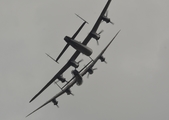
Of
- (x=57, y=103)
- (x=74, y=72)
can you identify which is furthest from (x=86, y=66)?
(x=57, y=103)

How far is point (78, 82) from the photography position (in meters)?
63.8

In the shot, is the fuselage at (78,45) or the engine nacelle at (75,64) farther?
the engine nacelle at (75,64)

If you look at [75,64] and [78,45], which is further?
[75,64]

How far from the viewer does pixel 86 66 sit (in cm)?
6525

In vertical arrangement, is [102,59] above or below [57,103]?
above

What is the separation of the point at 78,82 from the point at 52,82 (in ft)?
29.0

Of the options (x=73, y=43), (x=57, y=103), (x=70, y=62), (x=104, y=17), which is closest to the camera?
(x=73, y=43)

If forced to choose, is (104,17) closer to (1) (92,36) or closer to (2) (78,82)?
(1) (92,36)

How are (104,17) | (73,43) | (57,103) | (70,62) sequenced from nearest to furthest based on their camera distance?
(73,43) → (104,17) → (70,62) → (57,103)

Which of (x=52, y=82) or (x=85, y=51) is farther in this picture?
(x=52, y=82)

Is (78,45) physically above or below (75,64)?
below

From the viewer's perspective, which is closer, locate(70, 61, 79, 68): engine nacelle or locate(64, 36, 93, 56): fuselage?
locate(64, 36, 93, 56): fuselage

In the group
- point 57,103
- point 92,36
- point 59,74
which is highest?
point 92,36

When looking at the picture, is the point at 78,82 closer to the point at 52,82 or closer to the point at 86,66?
the point at 86,66
